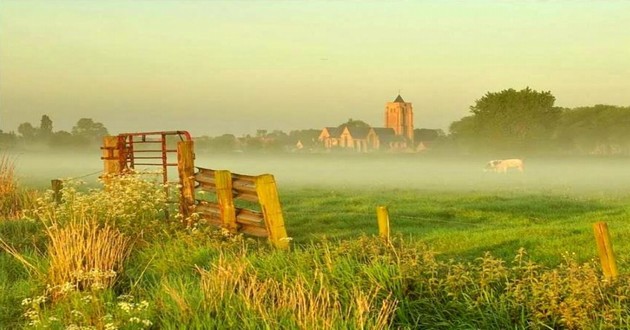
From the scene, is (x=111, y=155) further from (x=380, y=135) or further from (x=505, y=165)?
(x=380, y=135)

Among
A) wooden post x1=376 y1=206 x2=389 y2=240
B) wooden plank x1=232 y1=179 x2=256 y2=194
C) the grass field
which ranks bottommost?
the grass field

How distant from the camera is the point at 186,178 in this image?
1537cm

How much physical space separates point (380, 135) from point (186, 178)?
120m

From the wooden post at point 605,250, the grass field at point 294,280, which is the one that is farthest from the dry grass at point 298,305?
the wooden post at point 605,250

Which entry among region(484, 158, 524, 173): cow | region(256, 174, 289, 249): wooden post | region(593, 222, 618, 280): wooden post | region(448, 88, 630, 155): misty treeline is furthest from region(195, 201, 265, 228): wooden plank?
region(448, 88, 630, 155): misty treeline

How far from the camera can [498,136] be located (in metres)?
75.6

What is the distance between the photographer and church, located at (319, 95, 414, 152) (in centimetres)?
13338

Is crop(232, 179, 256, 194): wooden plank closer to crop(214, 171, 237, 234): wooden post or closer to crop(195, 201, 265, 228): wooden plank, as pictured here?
crop(214, 171, 237, 234): wooden post

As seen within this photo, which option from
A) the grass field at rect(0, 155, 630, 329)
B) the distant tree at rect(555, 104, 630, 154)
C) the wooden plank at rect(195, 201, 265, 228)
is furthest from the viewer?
the distant tree at rect(555, 104, 630, 154)

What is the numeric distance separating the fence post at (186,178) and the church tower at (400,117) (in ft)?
415

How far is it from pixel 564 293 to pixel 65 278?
Answer: 22.2 ft

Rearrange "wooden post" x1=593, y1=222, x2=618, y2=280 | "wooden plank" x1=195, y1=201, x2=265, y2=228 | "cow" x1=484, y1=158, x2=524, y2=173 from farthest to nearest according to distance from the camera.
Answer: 1. "cow" x1=484, y1=158, x2=524, y2=173
2. "wooden plank" x1=195, y1=201, x2=265, y2=228
3. "wooden post" x1=593, y1=222, x2=618, y2=280

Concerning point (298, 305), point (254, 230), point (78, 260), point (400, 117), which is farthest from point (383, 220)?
point (400, 117)

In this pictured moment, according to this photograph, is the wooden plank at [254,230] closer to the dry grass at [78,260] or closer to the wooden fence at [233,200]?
the wooden fence at [233,200]
